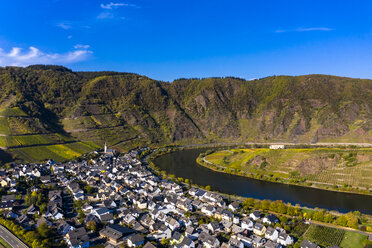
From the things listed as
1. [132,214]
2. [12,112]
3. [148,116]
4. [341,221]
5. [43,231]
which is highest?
[12,112]

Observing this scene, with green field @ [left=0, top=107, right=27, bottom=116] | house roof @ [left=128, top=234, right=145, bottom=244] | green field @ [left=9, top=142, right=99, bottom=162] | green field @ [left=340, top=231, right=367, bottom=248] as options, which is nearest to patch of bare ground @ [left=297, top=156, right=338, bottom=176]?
green field @ [left=340, top=231, right=367, bottom=248]

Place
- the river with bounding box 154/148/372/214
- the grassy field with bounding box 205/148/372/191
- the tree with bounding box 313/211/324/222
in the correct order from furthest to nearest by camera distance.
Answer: the grassy field with bounding box 205/148/372/191, the river with bounding box 154/148/372/214, the tree with bounding box 313/211/324/222

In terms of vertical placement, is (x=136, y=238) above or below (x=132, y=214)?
above

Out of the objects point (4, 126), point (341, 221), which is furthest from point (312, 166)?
point (4, 126)

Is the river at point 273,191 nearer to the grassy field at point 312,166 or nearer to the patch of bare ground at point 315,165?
the grassy field at point 312,166

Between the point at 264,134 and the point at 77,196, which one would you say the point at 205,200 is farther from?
the point at 264,134

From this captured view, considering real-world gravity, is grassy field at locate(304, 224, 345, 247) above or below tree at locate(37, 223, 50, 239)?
below

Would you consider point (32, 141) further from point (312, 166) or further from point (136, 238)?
point (312, 166)

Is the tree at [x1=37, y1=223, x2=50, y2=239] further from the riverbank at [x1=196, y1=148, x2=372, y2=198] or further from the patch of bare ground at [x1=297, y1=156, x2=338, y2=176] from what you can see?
the patch of bare ground at [x1=297, y1=156, x2=338, y2=176]
